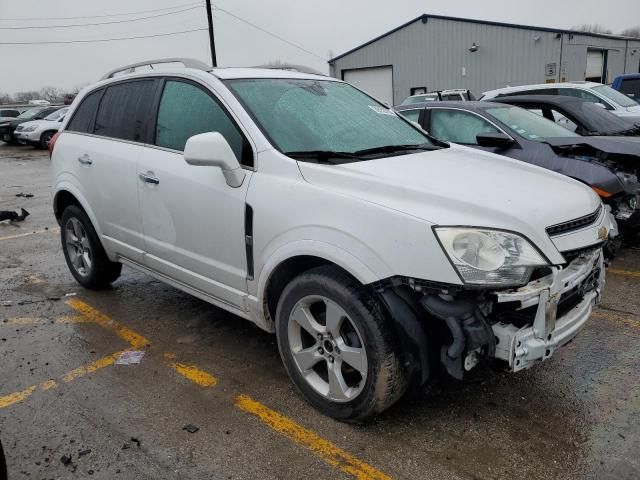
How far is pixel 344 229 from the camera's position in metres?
2.58

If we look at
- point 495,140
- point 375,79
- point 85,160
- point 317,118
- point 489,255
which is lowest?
point 489,255

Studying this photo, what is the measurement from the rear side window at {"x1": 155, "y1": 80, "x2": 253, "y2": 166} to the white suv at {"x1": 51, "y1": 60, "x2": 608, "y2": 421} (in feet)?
0.04

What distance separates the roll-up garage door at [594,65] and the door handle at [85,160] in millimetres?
31186

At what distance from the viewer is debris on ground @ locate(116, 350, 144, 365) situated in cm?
359

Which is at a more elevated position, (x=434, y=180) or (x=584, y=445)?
(x=434, y=180)

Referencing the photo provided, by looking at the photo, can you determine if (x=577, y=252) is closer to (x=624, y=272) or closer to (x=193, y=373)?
(x=193, y=373)

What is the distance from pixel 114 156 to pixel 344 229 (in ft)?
7.62

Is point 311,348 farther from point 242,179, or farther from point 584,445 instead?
point 584,445

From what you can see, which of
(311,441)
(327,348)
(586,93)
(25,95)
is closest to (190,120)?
(327,348)

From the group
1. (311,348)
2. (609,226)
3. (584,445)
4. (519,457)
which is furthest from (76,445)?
(609,226)

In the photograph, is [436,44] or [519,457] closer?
[519,457]

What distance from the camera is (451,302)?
2355 millimetres

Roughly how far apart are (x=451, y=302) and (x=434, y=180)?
0.70m

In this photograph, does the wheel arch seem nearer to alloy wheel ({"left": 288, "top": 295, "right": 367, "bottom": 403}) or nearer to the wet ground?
the wet ground
